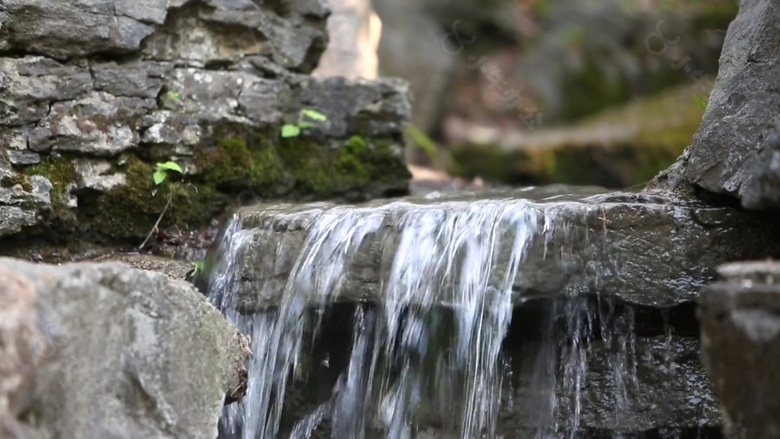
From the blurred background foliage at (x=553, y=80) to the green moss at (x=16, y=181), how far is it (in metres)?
5.66

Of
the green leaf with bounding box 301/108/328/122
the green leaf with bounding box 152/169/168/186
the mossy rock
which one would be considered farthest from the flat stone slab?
the mossy rock

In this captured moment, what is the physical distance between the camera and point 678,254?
3.44m

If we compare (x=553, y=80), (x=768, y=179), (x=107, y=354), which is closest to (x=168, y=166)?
(x=107, y=354)

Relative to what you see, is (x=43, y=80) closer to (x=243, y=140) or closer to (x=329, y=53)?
(x=243, y=140)

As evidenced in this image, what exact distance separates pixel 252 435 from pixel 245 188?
5.47 feet

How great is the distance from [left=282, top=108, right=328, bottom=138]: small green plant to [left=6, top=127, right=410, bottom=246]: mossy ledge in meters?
0.08

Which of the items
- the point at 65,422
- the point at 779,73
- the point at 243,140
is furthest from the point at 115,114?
the point at 779,73

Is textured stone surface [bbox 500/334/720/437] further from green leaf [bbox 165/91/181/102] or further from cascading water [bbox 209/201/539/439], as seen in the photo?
green leaf [bbox 165/91/181/102]

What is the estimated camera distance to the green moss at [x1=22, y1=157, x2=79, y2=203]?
4.12 metres

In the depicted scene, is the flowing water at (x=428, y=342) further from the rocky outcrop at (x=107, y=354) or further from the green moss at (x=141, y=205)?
the green moss at (x=141, y=205)

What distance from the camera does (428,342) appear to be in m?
3.51

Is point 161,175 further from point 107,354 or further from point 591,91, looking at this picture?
point 591,91

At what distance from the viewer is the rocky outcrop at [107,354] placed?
239 cm

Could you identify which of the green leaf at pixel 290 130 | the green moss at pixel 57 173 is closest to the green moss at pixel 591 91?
the green leaf at pixel 290 130
